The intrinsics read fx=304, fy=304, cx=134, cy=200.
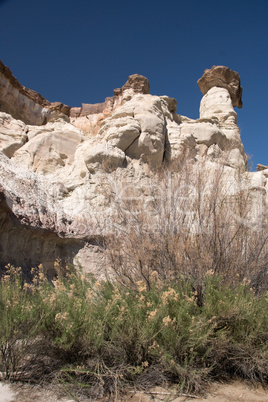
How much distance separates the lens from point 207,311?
377cm

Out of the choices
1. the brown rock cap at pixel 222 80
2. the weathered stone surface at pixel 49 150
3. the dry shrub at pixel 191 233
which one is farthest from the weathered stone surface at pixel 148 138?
the brown rock cap at pixel 222 80

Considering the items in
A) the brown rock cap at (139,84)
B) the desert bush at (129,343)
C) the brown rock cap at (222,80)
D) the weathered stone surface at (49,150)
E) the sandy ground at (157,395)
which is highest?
the brown rock cap at (139,84)

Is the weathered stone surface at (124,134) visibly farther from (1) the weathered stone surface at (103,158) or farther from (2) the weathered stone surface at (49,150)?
(2) the weathered stone surface at (49,150)

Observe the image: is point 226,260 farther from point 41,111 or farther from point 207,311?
point 41,111

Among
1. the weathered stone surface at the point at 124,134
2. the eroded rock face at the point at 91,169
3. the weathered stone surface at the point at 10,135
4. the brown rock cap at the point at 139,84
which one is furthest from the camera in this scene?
A: the brown rock cap at the point at 139,84

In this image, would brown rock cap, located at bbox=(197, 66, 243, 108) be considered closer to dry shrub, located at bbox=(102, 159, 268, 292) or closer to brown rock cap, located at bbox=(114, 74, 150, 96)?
brown rock cap, located at bbox=(114, 74, 150, 96)

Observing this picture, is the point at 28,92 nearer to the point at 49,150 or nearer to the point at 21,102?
the point at 21,102

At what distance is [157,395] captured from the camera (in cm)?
309

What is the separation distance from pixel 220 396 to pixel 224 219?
2.98 m

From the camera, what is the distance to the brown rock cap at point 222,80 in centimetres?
1546

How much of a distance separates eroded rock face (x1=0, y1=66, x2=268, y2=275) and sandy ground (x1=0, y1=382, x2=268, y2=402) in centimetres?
287

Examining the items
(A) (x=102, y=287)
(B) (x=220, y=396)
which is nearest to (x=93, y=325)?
(A) (x=102, y=287)

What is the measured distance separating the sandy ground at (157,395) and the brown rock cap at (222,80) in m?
14.8

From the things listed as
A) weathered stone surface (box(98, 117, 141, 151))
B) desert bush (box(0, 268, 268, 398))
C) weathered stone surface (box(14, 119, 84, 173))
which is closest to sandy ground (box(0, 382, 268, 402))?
desert bush (box(0, 268, 268, 398))
